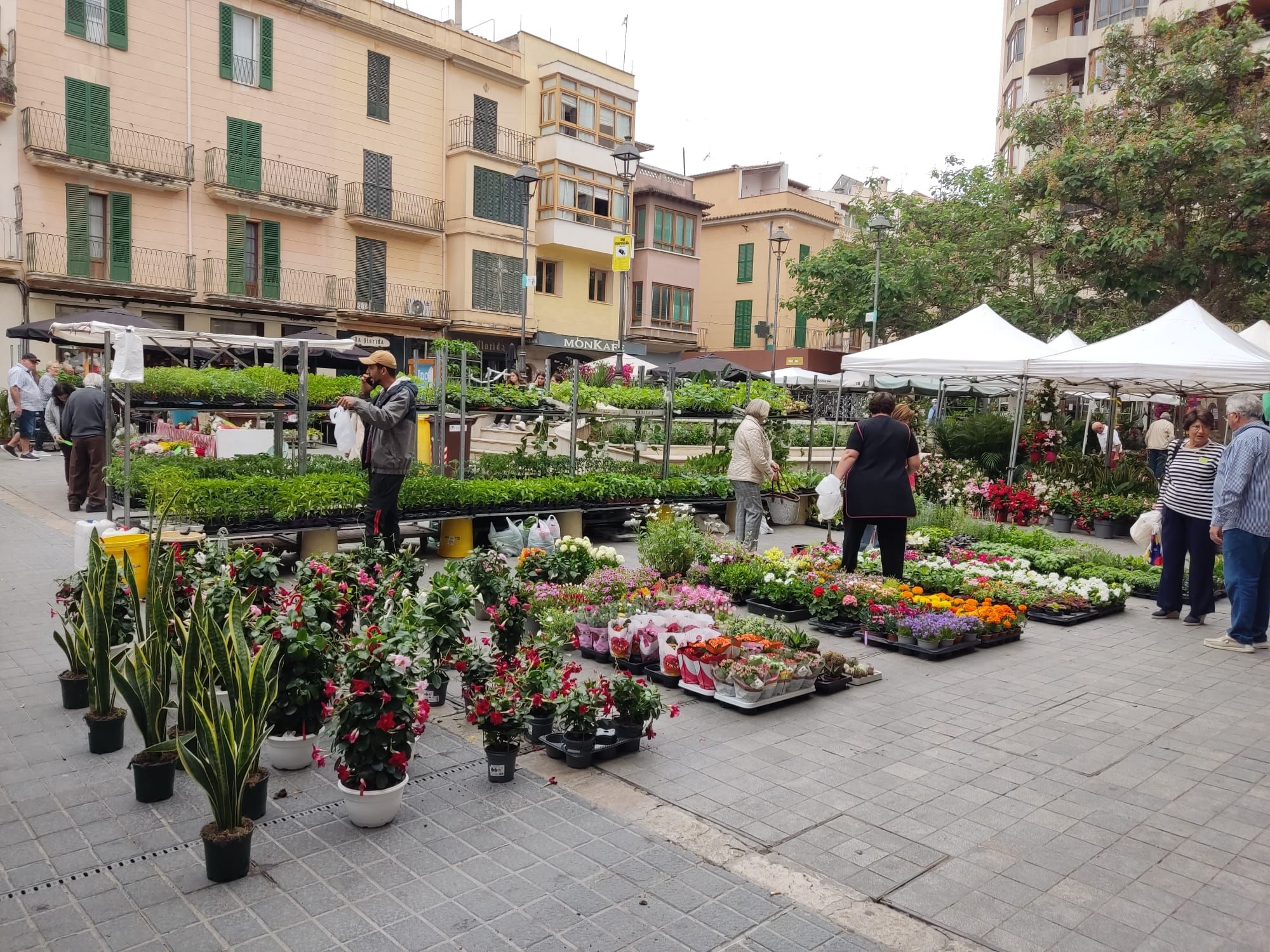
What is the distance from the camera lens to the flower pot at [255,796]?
3.90 metres

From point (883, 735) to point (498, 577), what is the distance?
2.87 metres

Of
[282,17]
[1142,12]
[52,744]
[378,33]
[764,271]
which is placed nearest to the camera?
[52,744]

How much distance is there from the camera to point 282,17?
2620 cm

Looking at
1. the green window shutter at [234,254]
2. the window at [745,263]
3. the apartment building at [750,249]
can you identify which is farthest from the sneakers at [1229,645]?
the window at [745,263]

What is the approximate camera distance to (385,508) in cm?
830

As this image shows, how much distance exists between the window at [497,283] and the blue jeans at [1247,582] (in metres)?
26.4

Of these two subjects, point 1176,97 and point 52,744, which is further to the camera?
point 1176,97

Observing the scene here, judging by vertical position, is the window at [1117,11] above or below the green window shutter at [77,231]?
above

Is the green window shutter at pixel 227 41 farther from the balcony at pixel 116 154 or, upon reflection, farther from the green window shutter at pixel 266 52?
the balcony at pixel 116 154

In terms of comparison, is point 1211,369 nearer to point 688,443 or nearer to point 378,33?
point 688,443

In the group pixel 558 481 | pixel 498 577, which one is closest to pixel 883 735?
pixel 498 577

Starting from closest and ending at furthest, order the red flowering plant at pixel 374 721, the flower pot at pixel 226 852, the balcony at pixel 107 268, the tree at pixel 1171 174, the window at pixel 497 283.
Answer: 1. the flower pot at pixel 226 852
2. the red flowering plant at pixel 374 721
3. the tree at pixel 1171 174
4. the balcony at pixel 107 268
5. the window at pixel 497 283

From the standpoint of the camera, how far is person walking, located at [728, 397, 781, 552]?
1068 centimetres

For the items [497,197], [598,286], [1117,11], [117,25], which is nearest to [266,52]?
[117,25]
